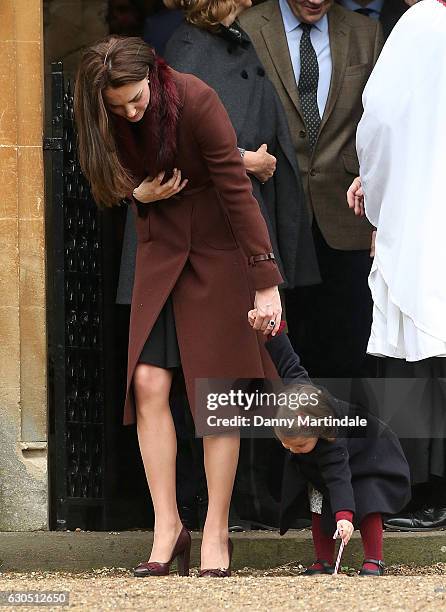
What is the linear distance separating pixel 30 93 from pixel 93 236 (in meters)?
0.67

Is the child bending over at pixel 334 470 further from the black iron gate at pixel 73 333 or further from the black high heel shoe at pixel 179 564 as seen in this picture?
the black iron gate at pixel 73 333

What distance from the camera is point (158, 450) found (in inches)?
195

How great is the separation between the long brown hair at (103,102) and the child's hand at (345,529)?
1.26 m

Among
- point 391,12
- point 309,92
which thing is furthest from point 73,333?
point 391,12

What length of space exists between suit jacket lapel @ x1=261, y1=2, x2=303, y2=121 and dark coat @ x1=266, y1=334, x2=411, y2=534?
1.18m

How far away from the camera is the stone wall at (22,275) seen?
18.6 feet

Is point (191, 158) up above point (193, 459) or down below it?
above

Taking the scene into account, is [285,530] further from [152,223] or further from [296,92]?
[296,92]

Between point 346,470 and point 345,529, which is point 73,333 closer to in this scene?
point 346,470

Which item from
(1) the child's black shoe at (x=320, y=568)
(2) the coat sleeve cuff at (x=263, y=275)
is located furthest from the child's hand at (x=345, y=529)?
(2) the coat sleeve cuff at (x=263, y=275)

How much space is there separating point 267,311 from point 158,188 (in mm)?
526

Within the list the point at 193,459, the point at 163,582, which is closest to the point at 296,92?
the point at 193,459

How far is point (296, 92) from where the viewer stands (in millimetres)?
5938

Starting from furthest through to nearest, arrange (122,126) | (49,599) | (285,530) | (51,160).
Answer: (51,160) < (285,530) < (122,126) < (49,599)
